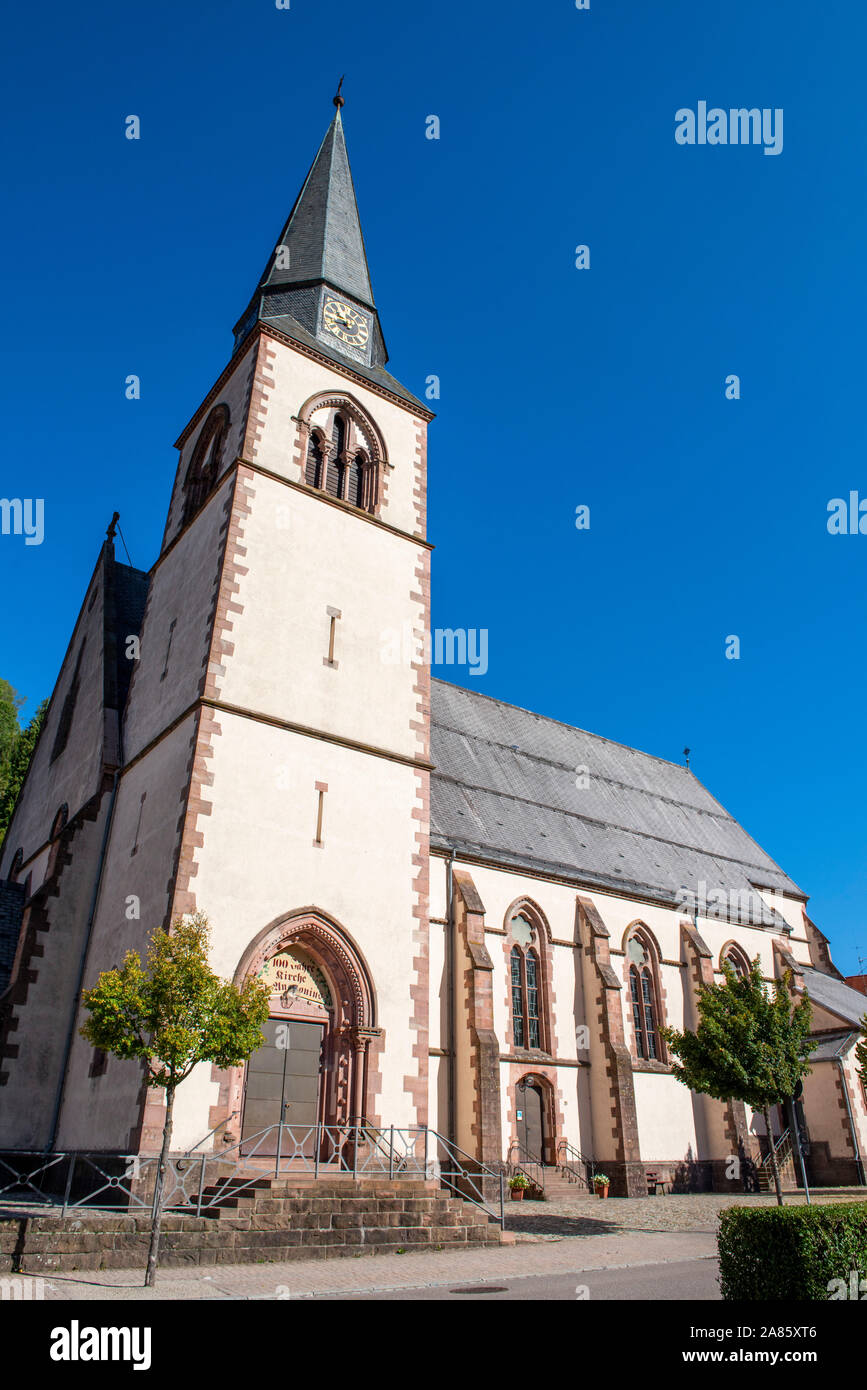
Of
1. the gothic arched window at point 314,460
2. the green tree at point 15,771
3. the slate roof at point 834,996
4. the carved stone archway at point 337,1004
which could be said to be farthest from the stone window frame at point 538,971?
the green tree at point 15,771

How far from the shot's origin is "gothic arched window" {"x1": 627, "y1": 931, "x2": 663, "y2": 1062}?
26.5m

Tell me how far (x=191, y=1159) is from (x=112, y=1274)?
339 cm

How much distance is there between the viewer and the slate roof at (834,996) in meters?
30.8

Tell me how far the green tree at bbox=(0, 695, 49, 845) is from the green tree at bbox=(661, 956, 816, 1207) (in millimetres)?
22590

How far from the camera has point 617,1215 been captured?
1870cm

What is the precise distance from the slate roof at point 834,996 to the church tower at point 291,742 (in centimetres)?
1907

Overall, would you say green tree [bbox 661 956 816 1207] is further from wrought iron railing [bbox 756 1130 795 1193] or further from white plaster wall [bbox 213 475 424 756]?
wrought iron railing [bbox 756 1130 795 1193]

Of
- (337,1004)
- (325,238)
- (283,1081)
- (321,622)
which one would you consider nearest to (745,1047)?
(337,1004)

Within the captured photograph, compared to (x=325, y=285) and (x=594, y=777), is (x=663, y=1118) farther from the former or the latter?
(x=325, y=285)

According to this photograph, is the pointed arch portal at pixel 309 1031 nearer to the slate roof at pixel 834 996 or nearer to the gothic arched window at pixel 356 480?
the gothic arched window at pixel 356 480

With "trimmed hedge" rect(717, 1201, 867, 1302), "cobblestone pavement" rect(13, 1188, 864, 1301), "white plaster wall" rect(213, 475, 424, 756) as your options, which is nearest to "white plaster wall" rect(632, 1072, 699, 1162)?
"cobblestone pavement" rect(13, 1188, 864, 1301)

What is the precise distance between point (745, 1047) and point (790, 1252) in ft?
38.5

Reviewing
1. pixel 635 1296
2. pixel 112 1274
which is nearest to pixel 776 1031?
pixel 635 1296

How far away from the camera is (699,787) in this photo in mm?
40531
